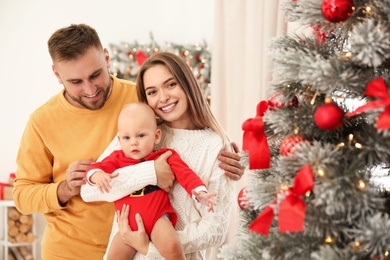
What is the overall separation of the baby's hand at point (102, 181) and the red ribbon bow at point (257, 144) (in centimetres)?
64

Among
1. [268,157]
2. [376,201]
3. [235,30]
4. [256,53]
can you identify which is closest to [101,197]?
[268,157]

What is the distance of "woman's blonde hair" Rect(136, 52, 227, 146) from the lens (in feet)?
7.01

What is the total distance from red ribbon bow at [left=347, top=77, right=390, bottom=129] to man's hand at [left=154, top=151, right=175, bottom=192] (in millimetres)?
905

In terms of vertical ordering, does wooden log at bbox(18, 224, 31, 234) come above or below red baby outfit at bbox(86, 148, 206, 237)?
below

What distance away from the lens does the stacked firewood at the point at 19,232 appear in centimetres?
510

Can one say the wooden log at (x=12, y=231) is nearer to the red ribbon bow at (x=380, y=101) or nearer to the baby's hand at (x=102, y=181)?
the baby's hand at (x=102, y=181)

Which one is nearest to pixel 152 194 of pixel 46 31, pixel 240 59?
pixel 240 59

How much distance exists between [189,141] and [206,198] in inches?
12.1

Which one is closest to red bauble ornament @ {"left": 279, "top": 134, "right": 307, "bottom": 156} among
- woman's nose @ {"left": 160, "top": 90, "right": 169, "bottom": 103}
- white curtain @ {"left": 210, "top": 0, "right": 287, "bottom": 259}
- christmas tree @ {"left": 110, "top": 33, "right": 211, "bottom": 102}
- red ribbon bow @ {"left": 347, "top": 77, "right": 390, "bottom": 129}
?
red ribbon bow @ {"left": 347, "top": 77, "right": 390, "bottom": 129}

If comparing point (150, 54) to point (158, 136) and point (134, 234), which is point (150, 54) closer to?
point (158, 136)

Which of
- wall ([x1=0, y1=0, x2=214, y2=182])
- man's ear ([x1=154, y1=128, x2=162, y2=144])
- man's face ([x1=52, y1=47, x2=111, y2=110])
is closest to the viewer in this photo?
man's ear ([x1=154, y1=128, x2=162, y2=144])

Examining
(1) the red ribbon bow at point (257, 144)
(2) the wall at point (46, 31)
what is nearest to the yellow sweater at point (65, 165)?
(1) the red ribbon bow at point (257, 144)

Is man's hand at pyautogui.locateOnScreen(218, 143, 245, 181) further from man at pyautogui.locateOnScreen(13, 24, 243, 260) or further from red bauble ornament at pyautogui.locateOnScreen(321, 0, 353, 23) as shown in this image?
red bauble ornament at pyautogui.locateOnScreen(321, 0, 353, 23)

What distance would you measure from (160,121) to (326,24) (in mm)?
977
